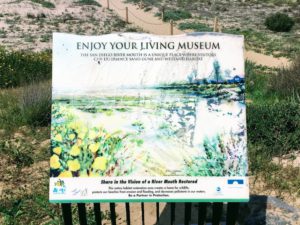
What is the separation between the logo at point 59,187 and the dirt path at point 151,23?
13.8 m

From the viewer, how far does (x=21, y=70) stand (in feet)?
33.1

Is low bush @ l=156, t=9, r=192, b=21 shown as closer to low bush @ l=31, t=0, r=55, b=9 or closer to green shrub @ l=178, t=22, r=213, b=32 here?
green shrub @ l=178, t=22, r=213, b=32

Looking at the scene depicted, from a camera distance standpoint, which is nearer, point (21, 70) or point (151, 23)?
point (21, 70)

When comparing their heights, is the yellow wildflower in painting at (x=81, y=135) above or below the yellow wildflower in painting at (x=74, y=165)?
above

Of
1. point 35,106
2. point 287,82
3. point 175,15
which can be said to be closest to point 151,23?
point 175,15

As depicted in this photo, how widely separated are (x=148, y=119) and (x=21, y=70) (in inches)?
297

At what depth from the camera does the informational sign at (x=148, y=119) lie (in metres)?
3.04

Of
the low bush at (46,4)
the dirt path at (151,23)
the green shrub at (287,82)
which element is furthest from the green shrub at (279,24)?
the green shrub at (287,82)

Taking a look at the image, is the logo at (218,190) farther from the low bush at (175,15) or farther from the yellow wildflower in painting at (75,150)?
the low bush at (175,15)

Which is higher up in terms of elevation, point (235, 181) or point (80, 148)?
point (80, 148)

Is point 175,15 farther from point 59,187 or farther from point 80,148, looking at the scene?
point 59,187

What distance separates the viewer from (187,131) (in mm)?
3104

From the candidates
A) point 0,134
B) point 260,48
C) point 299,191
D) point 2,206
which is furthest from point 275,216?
point 260,48

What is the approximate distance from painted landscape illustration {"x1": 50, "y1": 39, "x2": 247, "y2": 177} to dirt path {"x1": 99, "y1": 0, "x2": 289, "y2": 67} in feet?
43.7
